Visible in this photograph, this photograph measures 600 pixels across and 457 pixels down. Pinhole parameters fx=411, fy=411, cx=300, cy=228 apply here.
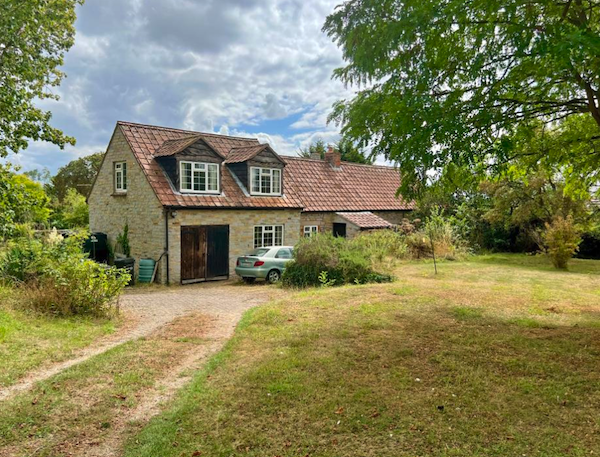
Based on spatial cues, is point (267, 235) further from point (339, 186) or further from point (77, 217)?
point (77, 217)

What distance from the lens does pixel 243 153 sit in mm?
21547

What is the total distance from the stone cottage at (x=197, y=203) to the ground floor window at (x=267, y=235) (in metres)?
0.05

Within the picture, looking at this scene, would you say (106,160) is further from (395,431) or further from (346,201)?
(395,431)

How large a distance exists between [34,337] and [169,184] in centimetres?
1145

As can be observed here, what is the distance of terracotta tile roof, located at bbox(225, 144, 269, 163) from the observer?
823 inches

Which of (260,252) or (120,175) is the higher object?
(120,175)

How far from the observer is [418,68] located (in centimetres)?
725

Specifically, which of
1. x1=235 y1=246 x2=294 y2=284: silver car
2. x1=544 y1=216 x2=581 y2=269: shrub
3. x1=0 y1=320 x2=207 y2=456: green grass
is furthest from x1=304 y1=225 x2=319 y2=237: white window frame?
x1=0 y1=320 x2=207 y2=456: green grass

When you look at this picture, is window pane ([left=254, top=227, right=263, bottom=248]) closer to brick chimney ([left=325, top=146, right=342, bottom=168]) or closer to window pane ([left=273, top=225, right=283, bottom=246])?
window pane ([left=273, top=225, right=283, bottom=246])

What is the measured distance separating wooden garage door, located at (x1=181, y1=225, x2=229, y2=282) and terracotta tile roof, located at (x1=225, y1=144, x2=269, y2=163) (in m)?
3.75

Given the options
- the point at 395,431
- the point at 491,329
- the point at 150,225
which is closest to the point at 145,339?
the point at 395,431

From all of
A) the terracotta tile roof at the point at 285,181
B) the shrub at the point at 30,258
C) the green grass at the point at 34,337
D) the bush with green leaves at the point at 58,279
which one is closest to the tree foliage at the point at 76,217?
the terracotta tile roof at the point at 285,181

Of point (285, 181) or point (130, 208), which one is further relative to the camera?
point (285, 181)

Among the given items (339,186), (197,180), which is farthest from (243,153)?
(339,186)
